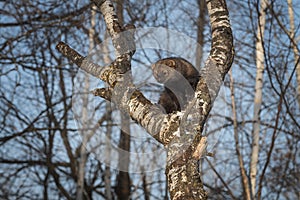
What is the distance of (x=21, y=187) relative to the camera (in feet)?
26.2

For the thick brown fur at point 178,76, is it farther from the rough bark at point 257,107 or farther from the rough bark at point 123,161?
the rough bark at point 123,161

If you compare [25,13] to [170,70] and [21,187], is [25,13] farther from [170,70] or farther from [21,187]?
[170,70]

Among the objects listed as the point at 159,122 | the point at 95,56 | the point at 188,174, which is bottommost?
the point at 188,174

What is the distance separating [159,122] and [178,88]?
0.53 m

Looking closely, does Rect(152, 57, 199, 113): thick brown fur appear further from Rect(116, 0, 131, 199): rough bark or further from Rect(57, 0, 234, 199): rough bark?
Rect(116, 0, 131, 199): rough bark

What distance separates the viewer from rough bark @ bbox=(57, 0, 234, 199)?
6.95 feet

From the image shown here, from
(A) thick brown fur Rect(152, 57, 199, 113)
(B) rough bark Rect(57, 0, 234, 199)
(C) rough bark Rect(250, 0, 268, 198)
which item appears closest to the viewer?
(B) rough bark Rect(57, 0, 234, 199)

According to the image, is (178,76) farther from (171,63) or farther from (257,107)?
(257,107)

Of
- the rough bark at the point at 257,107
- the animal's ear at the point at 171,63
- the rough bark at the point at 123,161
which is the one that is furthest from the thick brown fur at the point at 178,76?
the rough bark at the point at 123,161

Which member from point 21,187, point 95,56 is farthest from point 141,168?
point 21,187

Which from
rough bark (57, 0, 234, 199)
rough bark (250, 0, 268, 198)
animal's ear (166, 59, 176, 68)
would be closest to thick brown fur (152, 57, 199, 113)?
animal's ear (166, 59, 176, 68)

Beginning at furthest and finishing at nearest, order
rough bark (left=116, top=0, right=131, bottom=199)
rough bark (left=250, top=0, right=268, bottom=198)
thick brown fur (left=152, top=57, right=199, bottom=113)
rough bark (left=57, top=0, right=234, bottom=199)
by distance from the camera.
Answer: rough bark (left=116, top=0, right=131, bottom=199)
rough bark (left=250, top=0, right=268, bottom=198)
thick brown fur (left=152, top=57, right=199, bottom=113)
rough bark (left=57, top=0, right=234, bottom=199)

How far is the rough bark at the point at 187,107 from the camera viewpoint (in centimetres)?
212

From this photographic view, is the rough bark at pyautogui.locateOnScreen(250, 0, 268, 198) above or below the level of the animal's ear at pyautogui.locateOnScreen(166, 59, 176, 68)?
above
